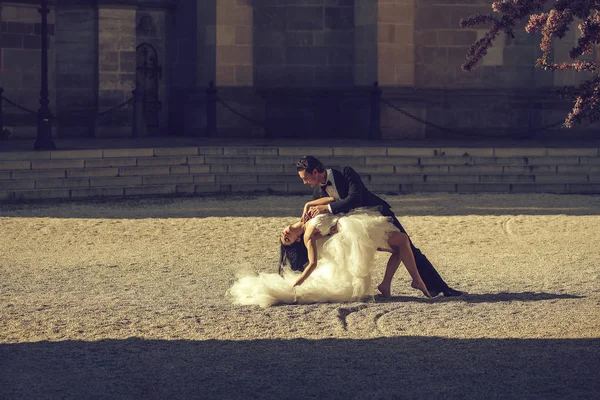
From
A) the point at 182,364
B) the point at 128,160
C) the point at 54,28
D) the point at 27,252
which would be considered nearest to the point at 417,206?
the point at 128,160

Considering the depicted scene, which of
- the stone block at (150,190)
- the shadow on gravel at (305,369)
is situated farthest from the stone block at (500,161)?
the shadow on gravel at (305,369)

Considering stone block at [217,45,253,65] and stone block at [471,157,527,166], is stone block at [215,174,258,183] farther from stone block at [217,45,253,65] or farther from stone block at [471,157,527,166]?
stone block at [217,45,253,65]

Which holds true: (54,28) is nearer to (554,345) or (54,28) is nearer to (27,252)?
(27,252)

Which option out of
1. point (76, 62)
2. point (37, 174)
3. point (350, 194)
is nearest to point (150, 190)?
point (37, 174)

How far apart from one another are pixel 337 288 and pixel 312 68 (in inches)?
667

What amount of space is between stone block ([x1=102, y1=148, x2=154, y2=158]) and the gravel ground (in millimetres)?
3486

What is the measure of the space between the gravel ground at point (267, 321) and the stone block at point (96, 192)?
9.17 feet

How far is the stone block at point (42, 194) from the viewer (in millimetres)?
17080

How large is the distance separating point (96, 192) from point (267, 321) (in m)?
9.86

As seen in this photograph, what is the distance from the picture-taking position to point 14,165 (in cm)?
1717

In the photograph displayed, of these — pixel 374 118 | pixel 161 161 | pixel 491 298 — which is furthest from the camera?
pixel 374 118

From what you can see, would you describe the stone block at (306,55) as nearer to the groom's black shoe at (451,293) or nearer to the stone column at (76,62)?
the stone column at (76,62)

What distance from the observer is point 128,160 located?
18.3m

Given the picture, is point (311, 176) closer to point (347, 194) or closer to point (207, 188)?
point (347, 194)
